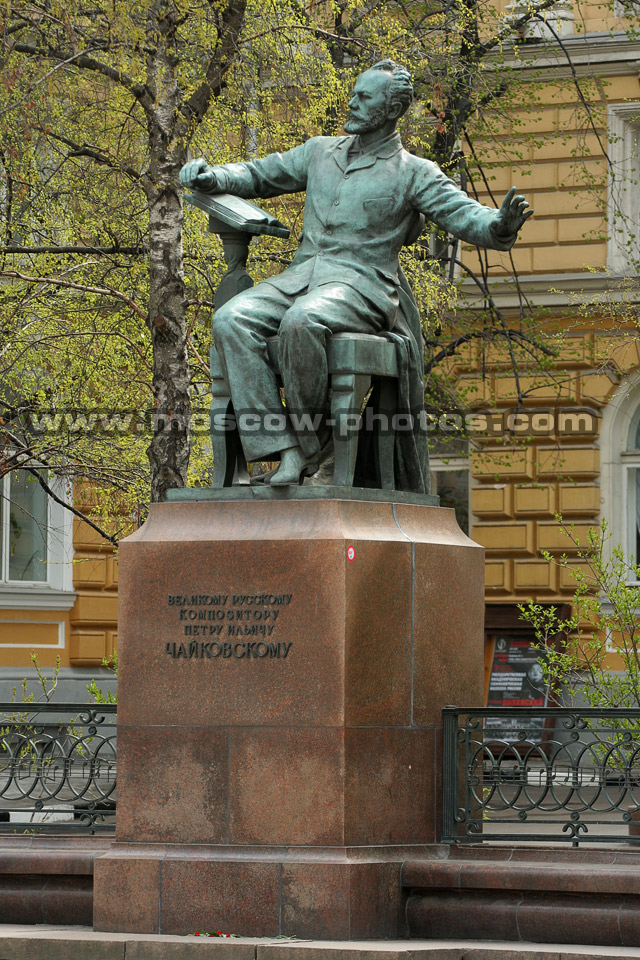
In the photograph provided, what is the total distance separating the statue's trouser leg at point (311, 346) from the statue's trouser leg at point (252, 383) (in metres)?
0.08

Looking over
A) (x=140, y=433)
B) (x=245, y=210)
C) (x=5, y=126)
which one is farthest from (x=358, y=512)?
(x=140, y=433)

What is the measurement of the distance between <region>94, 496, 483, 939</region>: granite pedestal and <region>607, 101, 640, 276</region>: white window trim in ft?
39.9

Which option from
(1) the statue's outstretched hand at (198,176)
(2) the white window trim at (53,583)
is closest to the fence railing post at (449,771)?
(1) the statue's outstretched hand at (198,176)

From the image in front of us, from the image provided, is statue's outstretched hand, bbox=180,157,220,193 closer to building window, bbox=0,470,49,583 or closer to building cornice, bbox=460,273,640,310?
building cornice, bbox=460,273,640,310

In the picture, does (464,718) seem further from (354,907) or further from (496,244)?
(496,244)

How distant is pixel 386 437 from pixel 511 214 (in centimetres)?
116

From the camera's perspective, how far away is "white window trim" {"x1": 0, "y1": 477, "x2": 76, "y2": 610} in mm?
19906

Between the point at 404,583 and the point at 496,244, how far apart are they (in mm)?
1630

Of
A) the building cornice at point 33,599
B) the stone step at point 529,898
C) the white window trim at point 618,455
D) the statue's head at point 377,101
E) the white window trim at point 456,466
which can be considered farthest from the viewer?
the building cornice at point 33,599

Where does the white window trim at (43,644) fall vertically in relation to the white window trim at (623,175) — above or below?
below

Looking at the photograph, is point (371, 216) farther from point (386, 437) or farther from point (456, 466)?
point (456, 466)

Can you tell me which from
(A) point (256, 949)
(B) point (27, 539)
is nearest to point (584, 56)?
(B) point (27, 539)

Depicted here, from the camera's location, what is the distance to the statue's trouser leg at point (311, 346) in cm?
743

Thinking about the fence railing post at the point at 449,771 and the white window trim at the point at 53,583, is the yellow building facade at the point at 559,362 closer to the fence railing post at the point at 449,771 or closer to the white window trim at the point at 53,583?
the white window trim at the point at 53,583
